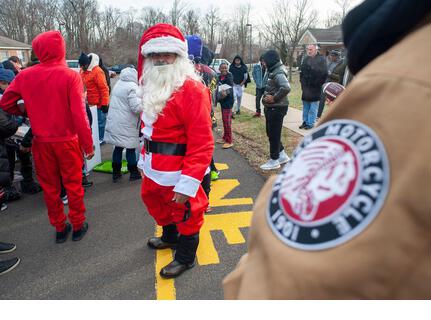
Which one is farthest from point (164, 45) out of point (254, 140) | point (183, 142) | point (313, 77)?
point (313, 77)

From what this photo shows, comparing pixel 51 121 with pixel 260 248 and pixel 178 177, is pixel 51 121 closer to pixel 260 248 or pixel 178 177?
pixel 178 177

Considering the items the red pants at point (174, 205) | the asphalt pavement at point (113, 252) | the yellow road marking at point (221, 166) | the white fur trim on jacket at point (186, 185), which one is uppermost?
the white fur trim on jacket at point (186, 185)

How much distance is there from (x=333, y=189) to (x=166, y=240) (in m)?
3.01

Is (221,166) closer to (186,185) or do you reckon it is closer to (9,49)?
(186,185)

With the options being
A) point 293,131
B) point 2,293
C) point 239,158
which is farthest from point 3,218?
point 293,131

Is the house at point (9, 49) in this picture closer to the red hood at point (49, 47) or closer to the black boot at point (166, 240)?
the red hood at point (49, 47)

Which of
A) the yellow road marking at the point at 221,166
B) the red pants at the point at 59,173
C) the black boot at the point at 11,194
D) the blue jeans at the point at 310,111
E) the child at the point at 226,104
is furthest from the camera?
the blue jeans at the point at 310,111

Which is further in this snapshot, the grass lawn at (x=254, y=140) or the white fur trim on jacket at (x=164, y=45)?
the grass lawn at (x=254, y=140)

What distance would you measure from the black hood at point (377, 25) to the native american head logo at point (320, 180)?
169 mm

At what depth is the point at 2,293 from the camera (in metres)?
2.70

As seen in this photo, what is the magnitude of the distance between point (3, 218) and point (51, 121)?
1729 mm

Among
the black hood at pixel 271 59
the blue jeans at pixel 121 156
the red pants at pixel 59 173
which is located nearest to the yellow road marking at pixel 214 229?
the red pants at pixel 59 173

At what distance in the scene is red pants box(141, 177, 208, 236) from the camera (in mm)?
2701

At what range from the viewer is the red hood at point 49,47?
311 cm
